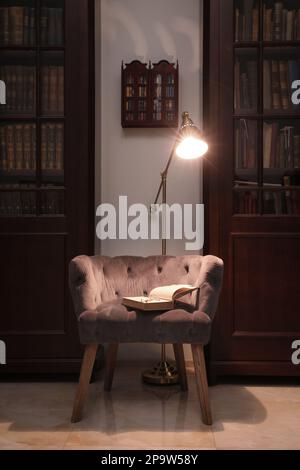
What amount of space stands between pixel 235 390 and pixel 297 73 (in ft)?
5.62

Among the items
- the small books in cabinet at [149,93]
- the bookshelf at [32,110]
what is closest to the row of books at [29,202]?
the bookshelf at [32,110]

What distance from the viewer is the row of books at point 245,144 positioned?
9.19ft

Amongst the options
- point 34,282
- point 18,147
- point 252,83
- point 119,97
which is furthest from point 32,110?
point 252,83

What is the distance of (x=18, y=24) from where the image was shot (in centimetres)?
282

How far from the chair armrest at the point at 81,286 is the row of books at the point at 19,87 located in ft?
3.28

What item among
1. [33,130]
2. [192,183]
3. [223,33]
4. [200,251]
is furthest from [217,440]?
[223,33]

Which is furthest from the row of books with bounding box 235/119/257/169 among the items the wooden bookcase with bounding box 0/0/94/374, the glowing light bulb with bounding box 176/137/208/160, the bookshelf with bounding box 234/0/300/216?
the wooden bookcase with bounding box 0/0/94/374

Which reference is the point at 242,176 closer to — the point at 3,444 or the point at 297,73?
the point at 297,73

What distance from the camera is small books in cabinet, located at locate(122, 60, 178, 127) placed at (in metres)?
3.08

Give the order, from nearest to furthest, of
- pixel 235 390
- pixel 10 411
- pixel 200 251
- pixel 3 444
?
pixel 3 444 → pixel 10 411 → pixel 235 390 → pixel 200 251

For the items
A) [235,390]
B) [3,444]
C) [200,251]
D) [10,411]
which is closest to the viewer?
[3,444]

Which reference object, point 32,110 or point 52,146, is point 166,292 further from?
point 32,110

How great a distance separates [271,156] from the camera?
9.24ft

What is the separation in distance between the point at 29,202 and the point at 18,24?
96cm
